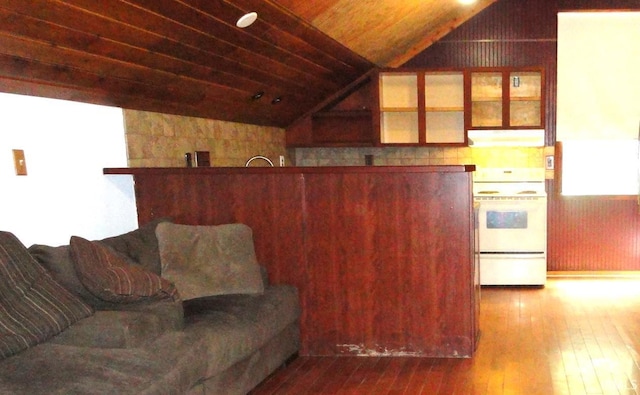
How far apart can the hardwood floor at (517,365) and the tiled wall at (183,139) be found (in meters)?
1.68

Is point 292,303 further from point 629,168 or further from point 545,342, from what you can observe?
point 629,168

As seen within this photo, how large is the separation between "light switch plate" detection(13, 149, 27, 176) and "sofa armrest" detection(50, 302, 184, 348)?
0.84 m

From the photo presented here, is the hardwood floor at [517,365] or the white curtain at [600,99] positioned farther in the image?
the white curtain at [600,99]

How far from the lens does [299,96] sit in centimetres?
484

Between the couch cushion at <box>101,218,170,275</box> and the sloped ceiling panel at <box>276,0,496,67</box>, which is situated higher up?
the sloped ceiling panel at <box>276,0,496,67</box>

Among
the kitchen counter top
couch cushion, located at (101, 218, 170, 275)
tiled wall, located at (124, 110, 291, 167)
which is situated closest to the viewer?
couch cushion, located at (101, 218, 170, 275)

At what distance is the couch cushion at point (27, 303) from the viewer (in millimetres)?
2057

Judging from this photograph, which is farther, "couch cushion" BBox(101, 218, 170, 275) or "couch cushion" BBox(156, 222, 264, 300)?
"couch cushion" BBox(156, 222, 264, 300)

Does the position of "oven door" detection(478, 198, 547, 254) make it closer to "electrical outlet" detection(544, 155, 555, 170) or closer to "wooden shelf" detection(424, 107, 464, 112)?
"electrical outlet" detection(544, 155, 555, 170)

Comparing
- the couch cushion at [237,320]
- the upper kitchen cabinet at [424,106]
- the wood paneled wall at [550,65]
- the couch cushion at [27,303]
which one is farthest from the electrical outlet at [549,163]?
the couch cushion at [27,303]

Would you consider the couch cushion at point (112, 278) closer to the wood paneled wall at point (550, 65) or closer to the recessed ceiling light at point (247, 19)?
the recessed ceiling light at point (247, 19)

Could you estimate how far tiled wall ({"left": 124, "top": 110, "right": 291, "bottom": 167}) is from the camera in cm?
348

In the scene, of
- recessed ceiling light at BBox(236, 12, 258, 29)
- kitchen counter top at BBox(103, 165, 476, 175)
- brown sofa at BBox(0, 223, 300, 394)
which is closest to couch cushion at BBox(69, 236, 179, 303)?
brown sofa at BBox(0, 223, 300, 394)

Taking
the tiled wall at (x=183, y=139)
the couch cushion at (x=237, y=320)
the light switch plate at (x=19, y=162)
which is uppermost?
the tiled wall at (x=183, y=139)
